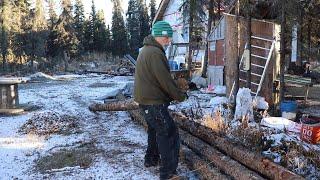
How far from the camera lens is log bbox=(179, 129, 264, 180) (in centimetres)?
522

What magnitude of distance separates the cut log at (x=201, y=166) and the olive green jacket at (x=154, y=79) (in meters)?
1.10

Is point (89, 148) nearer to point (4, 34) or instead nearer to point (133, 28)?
point (4, 34)

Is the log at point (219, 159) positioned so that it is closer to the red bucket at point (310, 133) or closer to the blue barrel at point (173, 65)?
the red bucket at point (310, 133)

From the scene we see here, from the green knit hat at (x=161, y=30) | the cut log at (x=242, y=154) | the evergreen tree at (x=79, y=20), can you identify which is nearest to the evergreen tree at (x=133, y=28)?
the evergreen tree at (x=79, y=20)

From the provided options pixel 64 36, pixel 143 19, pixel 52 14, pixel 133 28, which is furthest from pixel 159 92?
pixel 143 19

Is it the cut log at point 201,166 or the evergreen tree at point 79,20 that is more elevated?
the evergreen tree at point 79,20

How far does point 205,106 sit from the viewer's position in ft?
40.4

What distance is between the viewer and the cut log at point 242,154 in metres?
4.88

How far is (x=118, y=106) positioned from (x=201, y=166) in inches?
219

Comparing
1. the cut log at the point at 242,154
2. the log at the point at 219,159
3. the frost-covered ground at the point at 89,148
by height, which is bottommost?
the frost-covered ground at the point at 89,148

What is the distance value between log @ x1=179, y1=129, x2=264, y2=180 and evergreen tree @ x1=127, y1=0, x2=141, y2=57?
50957 mm

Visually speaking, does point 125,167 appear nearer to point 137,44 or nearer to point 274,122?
point 274,122

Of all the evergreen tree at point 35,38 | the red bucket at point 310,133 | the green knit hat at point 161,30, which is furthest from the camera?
the evergreen tree at point 35,38

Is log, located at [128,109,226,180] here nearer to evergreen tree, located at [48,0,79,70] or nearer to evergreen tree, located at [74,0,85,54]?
evergreen tree, located at [48,0,79,70]
